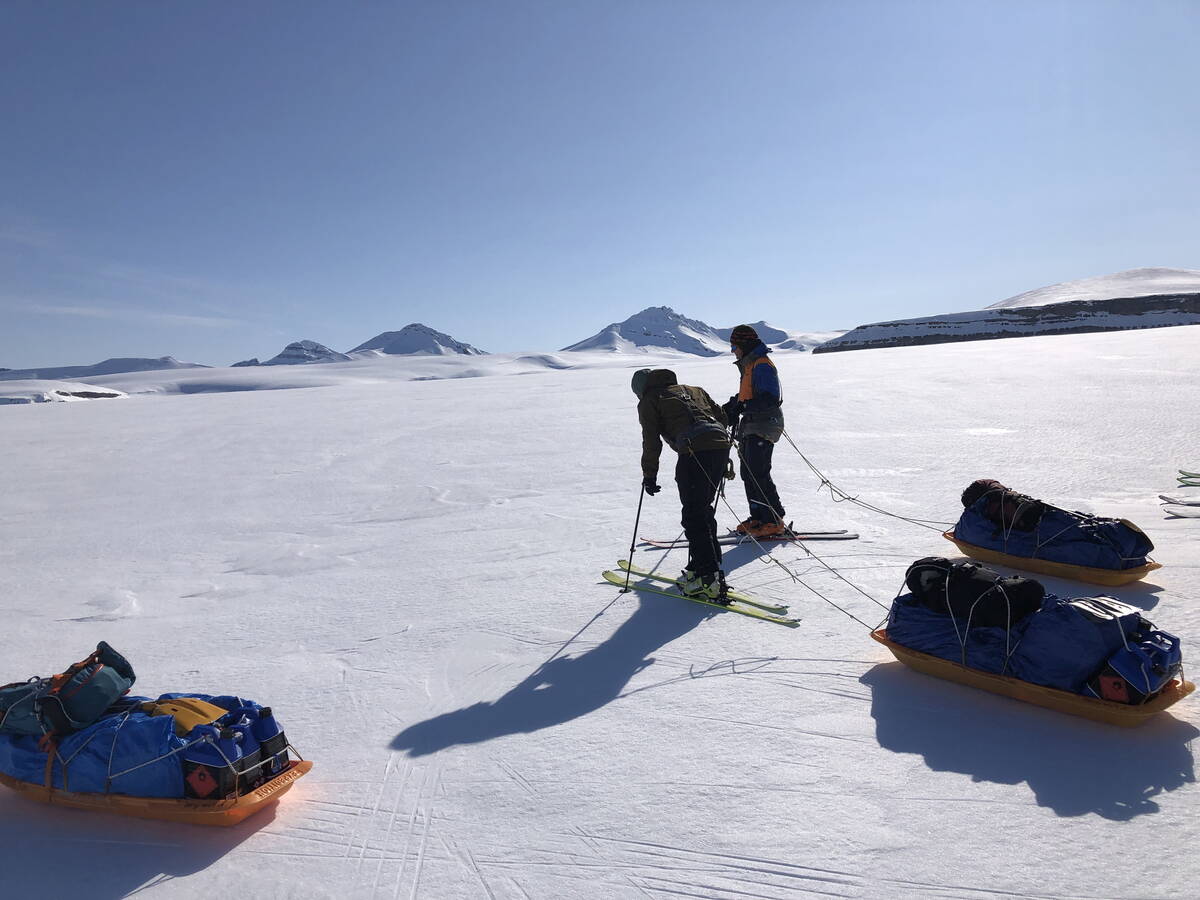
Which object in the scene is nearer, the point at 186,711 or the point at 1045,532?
the point at 186,711

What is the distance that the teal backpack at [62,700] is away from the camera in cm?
265

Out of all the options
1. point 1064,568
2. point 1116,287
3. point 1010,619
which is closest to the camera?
point 1010,619

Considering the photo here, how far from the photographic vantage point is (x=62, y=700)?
2.66 metres

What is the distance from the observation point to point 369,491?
867 centimetres

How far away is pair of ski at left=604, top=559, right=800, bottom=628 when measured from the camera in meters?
4.45

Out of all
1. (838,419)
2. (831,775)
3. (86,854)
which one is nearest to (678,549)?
(831,775)

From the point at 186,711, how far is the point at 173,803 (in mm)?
344

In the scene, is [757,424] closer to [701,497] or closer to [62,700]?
[701,497]

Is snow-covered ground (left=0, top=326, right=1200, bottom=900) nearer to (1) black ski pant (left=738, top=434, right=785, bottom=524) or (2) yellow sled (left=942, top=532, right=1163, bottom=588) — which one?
(2) yellow sled (left=942, top=532, right=1163, bottom=588)

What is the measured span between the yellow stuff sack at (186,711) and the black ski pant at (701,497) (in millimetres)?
2976

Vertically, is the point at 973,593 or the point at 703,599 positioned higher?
the point at 973,593

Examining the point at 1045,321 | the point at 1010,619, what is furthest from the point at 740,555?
the point at 1045,321

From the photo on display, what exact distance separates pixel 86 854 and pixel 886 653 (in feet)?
12.4

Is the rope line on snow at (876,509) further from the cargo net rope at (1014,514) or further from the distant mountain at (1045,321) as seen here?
the distant mountain at (1045,321)
